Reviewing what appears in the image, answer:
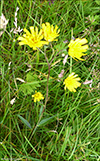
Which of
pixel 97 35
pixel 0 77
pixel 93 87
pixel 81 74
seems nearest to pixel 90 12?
pixel 97 35

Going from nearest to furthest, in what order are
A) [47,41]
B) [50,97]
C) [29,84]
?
1. [47,41]
2. [29,84]
3. [50,97]

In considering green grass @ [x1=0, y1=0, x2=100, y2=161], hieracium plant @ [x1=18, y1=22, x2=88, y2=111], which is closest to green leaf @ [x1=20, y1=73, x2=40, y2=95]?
green grass @ [x1=0, y1=0, x2=100, y2=161]

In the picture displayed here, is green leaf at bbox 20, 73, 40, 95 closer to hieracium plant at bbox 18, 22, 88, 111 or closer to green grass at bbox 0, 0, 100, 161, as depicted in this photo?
green grass at bbox 0, 0, 100, 161

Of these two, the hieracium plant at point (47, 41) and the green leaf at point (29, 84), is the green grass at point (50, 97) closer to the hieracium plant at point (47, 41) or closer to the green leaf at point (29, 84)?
the green leaf at point (29, 84)

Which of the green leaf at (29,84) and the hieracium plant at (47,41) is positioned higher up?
the hieracium plant at (47,41)

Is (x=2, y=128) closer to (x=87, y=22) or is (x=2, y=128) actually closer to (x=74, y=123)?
(x=74, y=123)

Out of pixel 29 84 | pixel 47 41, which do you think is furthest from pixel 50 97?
pixel 47 41

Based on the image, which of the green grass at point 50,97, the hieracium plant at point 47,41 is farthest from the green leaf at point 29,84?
the hieracium plant at point 47,41

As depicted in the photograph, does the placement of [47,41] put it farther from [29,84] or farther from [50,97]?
[50,97]

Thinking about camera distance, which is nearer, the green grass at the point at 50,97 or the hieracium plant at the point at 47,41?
the hieracium plant at the point at 47,41
